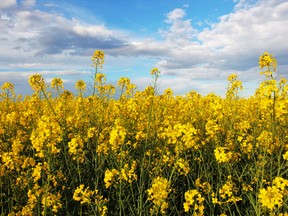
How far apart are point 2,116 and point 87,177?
2777mm

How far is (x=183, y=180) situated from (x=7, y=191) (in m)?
2.41

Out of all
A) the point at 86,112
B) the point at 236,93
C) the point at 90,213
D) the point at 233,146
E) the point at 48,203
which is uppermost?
the point at 236,93

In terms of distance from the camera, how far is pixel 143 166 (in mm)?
3809

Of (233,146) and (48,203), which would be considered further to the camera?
(233,146)

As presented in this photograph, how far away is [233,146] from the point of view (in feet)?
14.8

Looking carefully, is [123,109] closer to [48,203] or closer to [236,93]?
[48,203]

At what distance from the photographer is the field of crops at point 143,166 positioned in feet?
10.2

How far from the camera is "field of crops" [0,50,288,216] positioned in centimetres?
309

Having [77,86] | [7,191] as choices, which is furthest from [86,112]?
[7,191]

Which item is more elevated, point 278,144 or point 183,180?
point 278,144

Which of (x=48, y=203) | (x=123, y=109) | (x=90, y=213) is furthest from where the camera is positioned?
(x=123, y=109)

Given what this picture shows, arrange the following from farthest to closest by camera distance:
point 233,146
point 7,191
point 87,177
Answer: point 233,146
point 87,177
point 7,191

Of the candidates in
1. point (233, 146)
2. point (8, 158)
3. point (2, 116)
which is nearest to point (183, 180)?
point (233, 146)

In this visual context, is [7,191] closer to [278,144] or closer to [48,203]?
[48,203]
